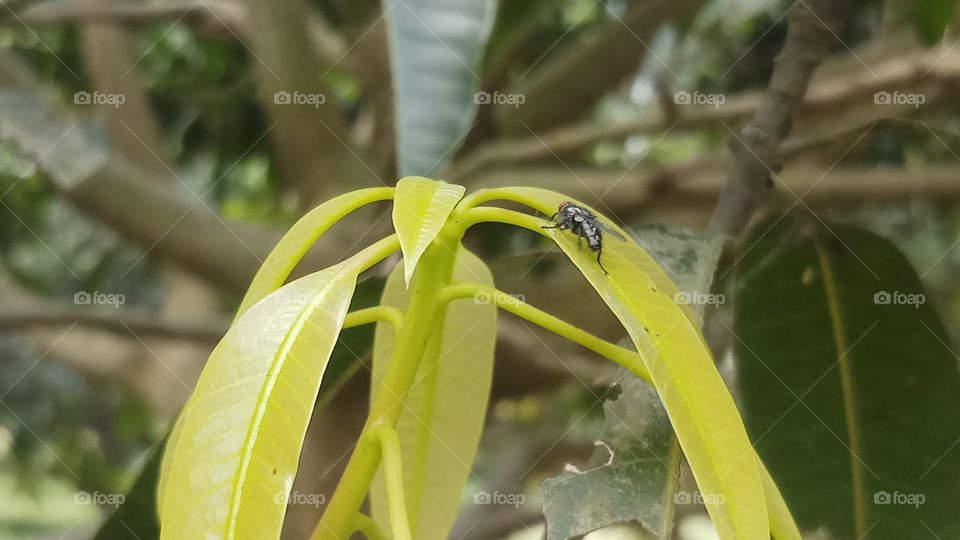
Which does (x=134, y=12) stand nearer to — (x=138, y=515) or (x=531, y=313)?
(x=138, y=515)

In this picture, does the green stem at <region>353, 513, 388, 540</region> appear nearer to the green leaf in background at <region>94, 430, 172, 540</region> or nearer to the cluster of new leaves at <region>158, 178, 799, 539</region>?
the cluster of new leaves at <region>158, 178, 799, 539</region>

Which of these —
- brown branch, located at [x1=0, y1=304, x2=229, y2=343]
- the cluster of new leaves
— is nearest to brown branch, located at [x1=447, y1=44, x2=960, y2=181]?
brown branch, located at [x1=0, y1=304, x2=229, y2=343]

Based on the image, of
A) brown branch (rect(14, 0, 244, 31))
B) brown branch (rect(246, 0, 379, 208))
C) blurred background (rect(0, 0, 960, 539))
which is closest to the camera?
blurred background (rect(0, 0, 960, 539))

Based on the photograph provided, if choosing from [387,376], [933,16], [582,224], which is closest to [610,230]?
[582,224]

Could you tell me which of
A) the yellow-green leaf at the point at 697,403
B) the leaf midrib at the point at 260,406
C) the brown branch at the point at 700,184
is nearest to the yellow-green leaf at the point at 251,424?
the leaf midrib at the point at 260,406

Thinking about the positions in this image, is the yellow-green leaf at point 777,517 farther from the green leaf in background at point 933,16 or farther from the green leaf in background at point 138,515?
the green leaf in background at point 933,16
